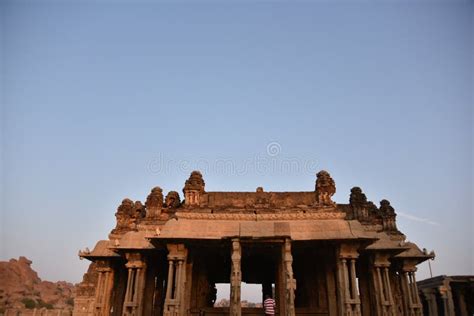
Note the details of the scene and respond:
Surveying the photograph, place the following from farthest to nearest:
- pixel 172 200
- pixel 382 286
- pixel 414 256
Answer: pixel 172 200, pixel 414 256, pixel 382 286

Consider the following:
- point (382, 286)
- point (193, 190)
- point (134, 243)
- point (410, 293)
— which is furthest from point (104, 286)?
point (410, 293)

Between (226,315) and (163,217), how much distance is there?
284 inches

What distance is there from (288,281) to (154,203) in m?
10.6

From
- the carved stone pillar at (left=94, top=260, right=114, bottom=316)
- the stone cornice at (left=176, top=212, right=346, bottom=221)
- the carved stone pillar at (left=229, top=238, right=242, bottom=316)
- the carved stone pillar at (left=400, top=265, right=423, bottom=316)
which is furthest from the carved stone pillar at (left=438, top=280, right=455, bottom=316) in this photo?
the carved stone pillar at (left=94, top=260, right=114, bottom=316)

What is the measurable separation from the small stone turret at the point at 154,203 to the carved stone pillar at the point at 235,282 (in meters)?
8.03

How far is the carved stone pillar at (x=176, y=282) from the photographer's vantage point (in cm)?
1616

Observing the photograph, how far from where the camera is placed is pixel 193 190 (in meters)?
21.3

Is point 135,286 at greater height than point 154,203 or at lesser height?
lesser

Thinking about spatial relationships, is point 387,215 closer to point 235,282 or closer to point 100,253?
point 235,282

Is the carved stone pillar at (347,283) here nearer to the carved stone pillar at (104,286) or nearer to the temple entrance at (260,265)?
the temple entrance at (260,265)

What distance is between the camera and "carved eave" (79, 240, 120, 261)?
2145cm

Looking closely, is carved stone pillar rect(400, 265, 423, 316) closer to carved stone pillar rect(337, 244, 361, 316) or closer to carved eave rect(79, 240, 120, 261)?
carved stone pillar rect(337, 244, 361, 316)

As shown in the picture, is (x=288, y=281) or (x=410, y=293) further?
(x=410, y=293)

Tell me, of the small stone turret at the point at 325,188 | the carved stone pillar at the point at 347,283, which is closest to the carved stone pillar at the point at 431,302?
the small stone turret at the point at 325,188
